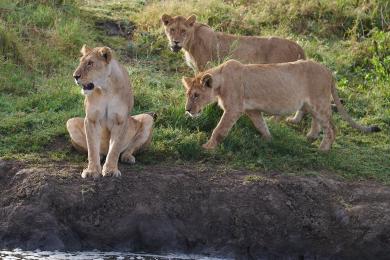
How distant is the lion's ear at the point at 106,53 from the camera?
838 cm

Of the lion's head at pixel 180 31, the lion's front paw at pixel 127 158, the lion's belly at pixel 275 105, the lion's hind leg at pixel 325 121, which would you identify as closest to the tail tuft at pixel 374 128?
the lion's hind leg at pixel 325 121

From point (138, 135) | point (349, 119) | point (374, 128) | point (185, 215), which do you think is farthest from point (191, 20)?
point (185, 215)

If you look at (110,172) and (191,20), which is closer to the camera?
(110,172)

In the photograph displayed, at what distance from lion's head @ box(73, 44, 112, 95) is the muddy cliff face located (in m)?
0.79

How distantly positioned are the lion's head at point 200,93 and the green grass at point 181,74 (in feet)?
0.83

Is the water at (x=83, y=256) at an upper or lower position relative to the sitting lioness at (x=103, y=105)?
lower

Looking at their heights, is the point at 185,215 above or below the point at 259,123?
below

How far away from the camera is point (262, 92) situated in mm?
9883

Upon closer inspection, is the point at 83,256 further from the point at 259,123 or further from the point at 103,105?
the point at 259,123

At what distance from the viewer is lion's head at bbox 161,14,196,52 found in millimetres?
11570

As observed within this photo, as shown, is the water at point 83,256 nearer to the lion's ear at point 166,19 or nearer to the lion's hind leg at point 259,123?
the lion's hind leg at point 259,123

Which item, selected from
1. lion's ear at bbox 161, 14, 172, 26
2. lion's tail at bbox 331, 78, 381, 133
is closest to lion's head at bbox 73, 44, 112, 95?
lion's tail at bbox 331, 78, 381, 133

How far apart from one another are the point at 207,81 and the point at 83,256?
8.17ft

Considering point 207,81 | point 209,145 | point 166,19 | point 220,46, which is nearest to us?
point 209,145
